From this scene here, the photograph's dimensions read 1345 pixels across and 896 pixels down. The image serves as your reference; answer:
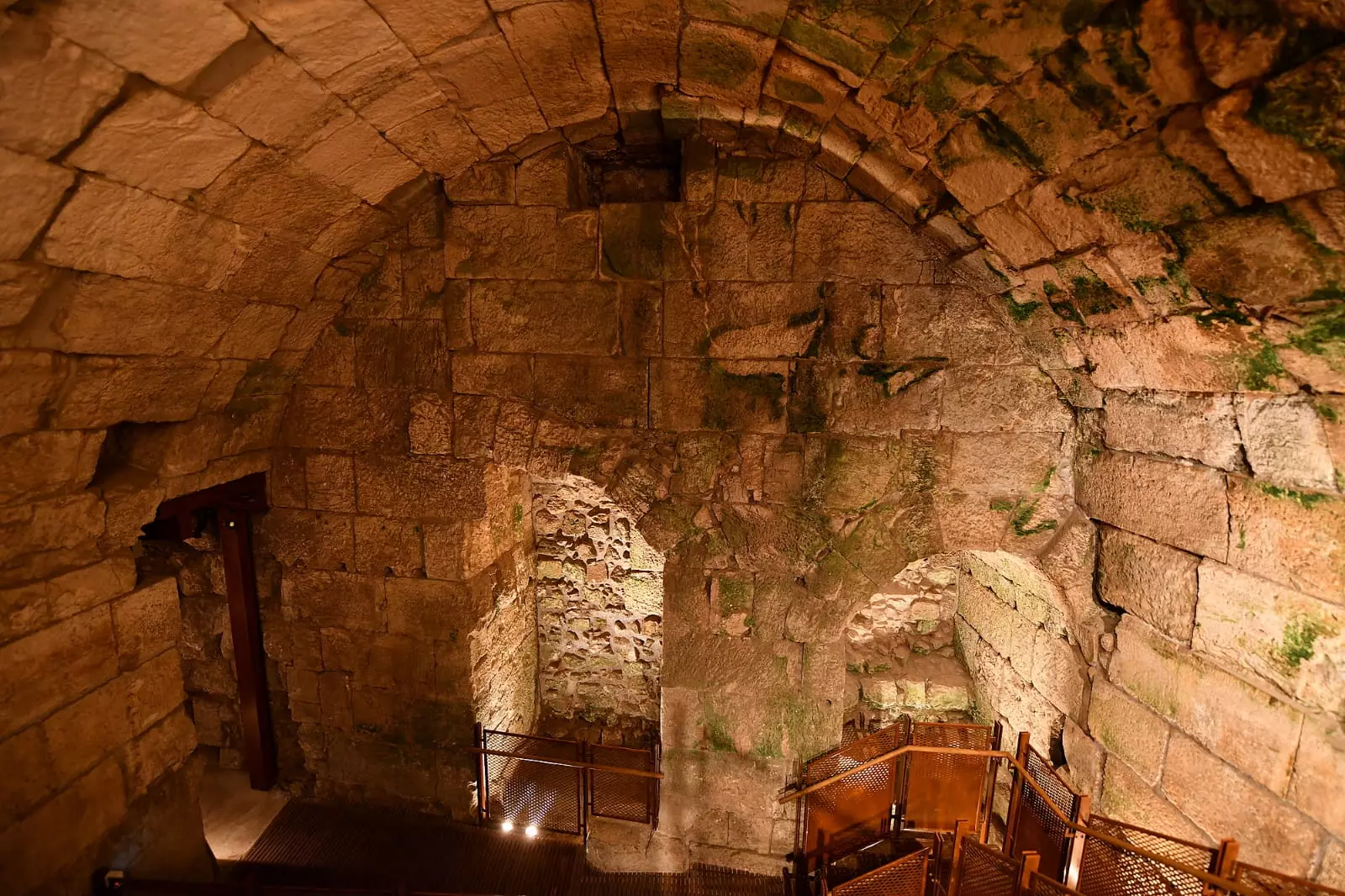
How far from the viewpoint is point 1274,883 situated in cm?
226

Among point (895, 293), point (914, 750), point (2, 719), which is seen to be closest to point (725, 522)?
point (895, 293)

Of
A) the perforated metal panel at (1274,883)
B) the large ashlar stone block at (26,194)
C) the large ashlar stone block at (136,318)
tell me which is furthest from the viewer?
the large ashlar stone block at (136,318)

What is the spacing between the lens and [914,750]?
3.43 m

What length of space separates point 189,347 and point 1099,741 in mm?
4861

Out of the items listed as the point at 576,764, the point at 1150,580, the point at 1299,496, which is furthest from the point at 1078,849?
the point at 576,764

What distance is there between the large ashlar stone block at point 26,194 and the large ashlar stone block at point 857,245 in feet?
9.11

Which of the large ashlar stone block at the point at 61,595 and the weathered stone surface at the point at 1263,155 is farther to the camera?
the large ashlar stone block at the point at 61,595

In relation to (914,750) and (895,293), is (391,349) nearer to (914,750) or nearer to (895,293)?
(895,293)

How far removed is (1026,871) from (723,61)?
11.6 ft

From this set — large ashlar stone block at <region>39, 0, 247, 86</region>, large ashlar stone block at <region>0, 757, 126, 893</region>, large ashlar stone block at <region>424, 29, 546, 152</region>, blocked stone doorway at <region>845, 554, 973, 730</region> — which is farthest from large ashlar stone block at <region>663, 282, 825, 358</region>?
large ashlar stone block at <region>0, 757, 126, 893</region>

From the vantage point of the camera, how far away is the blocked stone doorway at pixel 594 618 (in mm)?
4844

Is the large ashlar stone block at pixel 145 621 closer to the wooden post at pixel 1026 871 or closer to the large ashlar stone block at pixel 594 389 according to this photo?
the large ashlar stone block at pixel 594 389

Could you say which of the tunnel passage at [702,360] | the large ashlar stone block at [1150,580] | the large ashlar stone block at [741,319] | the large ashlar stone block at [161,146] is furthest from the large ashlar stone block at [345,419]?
the large ashlar stone block at [1150,580]

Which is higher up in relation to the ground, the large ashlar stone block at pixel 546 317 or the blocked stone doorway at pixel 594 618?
the large ashlar stone block at pixel 546 317
